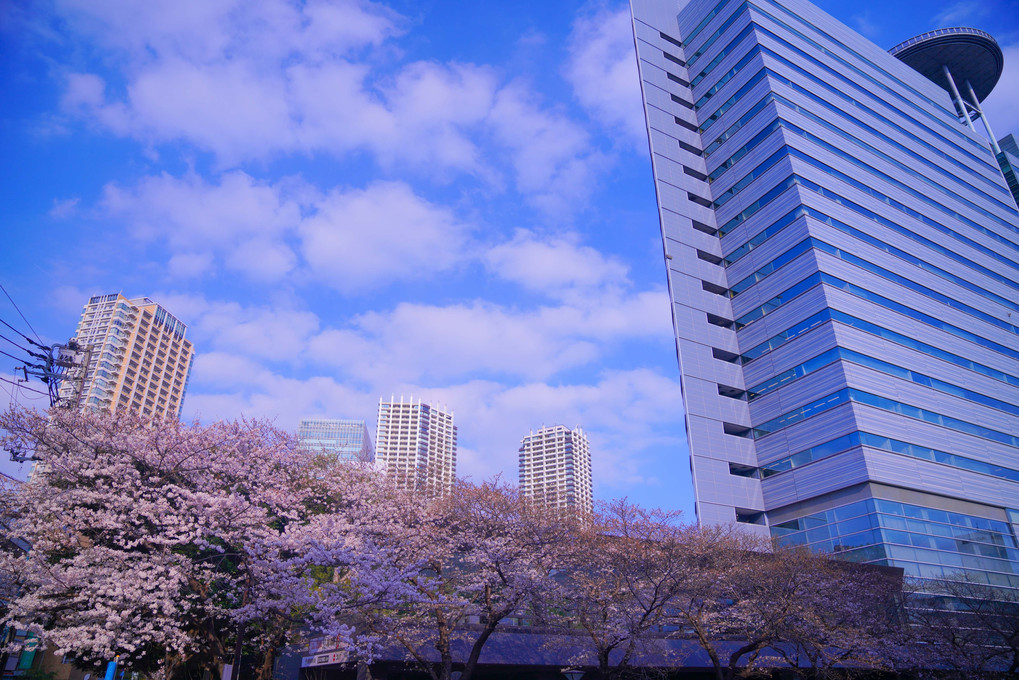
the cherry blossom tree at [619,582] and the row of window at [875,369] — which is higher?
the row of window at [875,369]

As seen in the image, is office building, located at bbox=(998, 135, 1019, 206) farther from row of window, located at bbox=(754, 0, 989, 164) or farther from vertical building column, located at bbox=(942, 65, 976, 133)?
row of window, located at bbox=(754, 0, 989, 164)

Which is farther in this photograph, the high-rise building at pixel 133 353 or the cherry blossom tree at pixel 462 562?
the high-rise building at pixel 133 353

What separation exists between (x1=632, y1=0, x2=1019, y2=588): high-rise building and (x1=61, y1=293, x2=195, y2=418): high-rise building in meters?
117

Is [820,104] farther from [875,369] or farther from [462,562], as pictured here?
[462,562]

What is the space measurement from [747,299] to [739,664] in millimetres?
32043

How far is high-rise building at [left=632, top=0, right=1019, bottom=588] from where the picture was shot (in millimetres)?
42938

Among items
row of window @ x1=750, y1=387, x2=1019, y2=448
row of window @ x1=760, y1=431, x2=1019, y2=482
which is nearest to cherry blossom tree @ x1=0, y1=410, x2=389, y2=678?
row of window @ x1=760, y1=431, x2=1019, y2=482

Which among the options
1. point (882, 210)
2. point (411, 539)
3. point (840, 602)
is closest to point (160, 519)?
point (411, 539)

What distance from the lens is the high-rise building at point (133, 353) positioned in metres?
131

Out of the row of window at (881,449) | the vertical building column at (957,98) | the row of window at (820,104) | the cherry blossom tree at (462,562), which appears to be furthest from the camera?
the vertical building column at (957,98)

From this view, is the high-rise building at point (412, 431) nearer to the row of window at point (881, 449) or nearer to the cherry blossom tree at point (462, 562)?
the row of window at point (881, 449)

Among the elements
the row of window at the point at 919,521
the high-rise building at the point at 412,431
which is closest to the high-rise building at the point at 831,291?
the row of window at the point at 919,521

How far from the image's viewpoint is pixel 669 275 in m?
53.5

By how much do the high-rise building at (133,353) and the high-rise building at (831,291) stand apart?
117 metres
